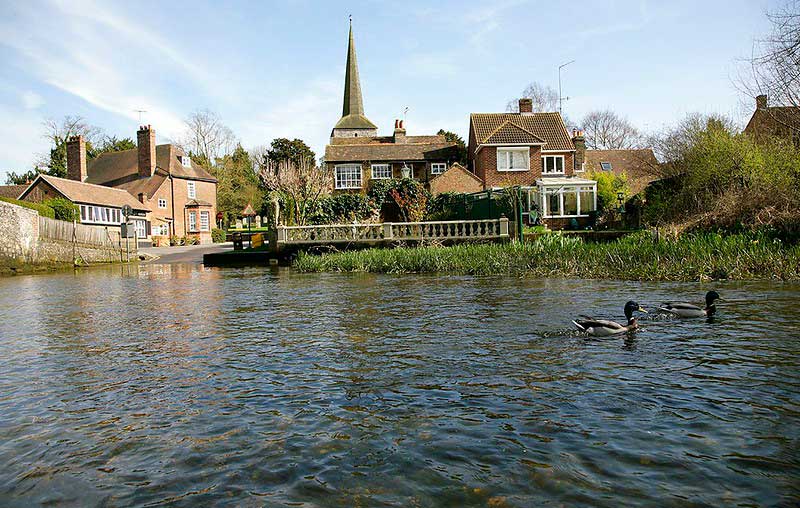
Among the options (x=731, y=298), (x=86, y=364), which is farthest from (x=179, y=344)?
(x=731, y=298)

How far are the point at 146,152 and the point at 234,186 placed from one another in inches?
814

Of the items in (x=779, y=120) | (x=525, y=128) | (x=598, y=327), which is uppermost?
(x=525, y=128)

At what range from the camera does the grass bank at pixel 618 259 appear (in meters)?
16.8

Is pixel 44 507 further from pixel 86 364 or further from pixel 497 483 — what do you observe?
pixel 86 364

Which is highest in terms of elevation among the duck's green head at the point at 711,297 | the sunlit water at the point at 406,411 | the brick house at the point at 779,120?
the brick house at the point at 779,120

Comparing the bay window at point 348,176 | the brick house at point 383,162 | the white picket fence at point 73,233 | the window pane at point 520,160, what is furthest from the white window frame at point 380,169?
the white picket fence at point 73,233

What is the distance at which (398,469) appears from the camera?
477cm

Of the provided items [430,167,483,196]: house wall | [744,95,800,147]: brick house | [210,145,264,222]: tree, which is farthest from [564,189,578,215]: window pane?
[210,145,264,222]: tree

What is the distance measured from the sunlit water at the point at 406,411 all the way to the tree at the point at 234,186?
233ft

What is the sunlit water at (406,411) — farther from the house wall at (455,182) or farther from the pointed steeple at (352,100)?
the pointed steeple at (352,100)

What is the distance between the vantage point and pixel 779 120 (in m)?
22.6

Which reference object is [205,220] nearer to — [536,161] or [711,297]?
[536,161]

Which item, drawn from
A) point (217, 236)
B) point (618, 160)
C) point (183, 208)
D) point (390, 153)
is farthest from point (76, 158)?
point (618, 160)

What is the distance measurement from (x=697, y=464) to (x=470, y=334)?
5.69 metres
